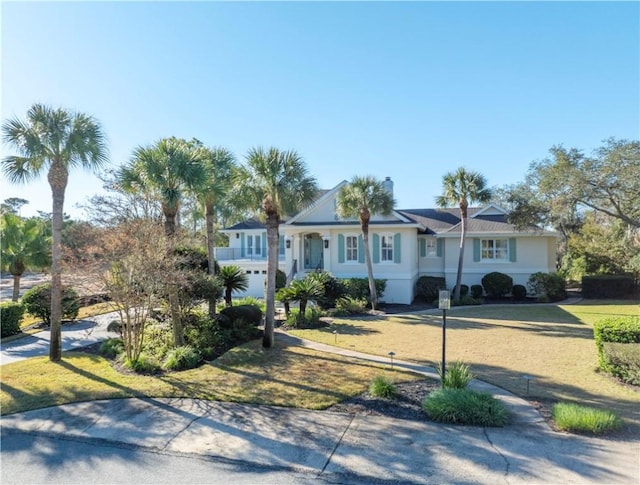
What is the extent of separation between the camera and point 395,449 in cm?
492

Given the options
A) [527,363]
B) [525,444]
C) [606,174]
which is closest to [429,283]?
[606,174]

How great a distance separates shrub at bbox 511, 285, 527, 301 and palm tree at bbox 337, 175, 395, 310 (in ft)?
30.5

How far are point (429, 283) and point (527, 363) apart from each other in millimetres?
11931

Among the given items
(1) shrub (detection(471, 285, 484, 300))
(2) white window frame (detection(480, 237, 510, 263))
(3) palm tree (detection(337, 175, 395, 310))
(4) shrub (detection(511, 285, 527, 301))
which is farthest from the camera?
(2) white window frame (detection(480, 237, 510, 263))

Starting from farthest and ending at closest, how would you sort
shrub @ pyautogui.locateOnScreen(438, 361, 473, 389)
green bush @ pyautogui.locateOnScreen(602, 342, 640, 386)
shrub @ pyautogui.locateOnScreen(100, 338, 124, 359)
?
shrub @ pyautogui.locateOnScreen(100, 338, 124, 359) < green bush @ pyautogui.locateOnScreen(602, 342, 640, 386) < shrub @ pyautogui.locateOnScreen(438, 361, 473, 389)

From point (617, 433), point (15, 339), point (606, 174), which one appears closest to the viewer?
point (617, 433)

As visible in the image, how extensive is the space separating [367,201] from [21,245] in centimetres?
1653

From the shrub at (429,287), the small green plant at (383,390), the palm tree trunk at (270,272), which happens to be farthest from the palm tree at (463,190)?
the small green plant at (383,390)

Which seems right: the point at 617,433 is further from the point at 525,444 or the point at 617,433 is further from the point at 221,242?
the point at 221,242

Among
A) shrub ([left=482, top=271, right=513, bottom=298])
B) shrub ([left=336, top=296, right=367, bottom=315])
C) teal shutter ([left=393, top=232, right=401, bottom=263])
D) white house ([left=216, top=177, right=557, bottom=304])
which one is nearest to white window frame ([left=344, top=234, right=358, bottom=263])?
white house ([left=216, top=177, right=557, bottom=304])

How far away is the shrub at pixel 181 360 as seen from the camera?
866 cm

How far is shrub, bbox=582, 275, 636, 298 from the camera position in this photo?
21.9m

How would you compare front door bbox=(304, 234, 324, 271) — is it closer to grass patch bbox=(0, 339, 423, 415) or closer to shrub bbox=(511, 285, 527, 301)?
shrub bbox=(511, 285, 527, 301)

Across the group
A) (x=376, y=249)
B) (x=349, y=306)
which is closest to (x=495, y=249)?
(x=376, y=249)
